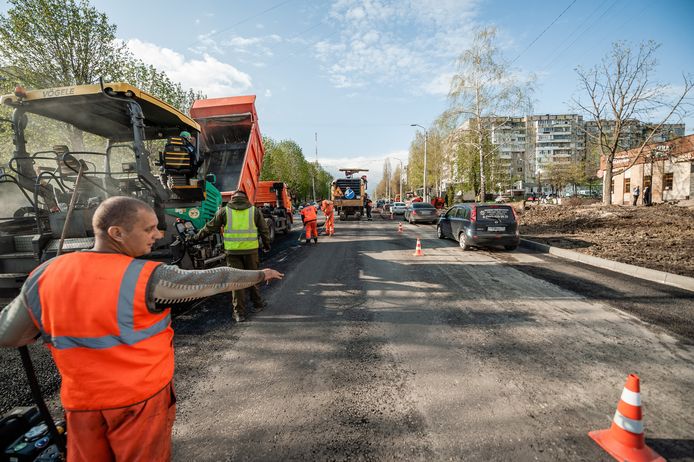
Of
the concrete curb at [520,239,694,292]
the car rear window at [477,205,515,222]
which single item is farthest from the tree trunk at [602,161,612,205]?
the car rear window at [477,205,515,222]

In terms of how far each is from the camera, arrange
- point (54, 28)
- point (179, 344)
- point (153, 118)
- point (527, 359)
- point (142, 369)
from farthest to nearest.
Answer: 1. point (54, 28)
2. point (153, 118)
3. point (179, 344)
4. point (527, 359)
5. point (142, 369)

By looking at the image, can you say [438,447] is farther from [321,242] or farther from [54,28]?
[54,28]

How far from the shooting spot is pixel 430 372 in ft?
10.6

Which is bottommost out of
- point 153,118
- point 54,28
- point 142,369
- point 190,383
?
point 190,383

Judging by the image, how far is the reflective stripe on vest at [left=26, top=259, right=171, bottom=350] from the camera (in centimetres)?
135

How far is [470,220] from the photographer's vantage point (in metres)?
10.4

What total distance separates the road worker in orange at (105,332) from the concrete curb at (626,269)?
8.39 m

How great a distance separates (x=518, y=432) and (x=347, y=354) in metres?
1.76

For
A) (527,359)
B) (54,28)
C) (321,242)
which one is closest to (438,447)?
(527,359)

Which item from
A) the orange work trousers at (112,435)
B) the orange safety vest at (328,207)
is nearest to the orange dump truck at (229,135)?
the orange safety vest at (328,207)

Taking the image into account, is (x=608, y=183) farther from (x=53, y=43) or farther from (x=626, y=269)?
(x=53, y=43)

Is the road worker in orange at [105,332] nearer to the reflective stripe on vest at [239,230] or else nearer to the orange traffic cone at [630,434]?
the orange traffic cone at [630,434]

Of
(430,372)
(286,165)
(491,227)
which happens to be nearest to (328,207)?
(491,227)

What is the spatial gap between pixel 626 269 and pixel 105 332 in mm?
9501
